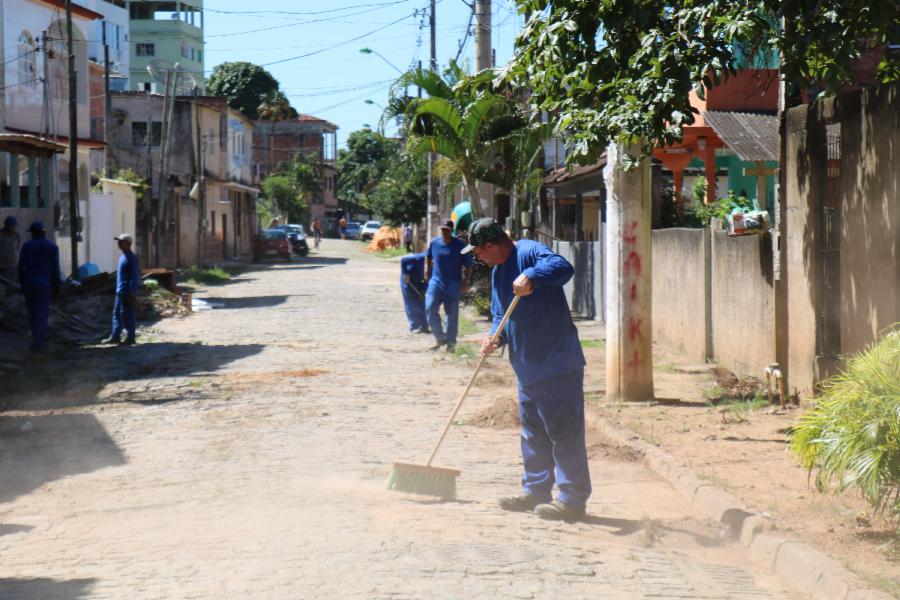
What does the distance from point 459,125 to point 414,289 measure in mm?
4953

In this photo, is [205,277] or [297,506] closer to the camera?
[297,506]

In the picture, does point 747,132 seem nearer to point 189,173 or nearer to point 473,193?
point 473,193

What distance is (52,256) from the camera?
17.4 m

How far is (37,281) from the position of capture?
1708 cm

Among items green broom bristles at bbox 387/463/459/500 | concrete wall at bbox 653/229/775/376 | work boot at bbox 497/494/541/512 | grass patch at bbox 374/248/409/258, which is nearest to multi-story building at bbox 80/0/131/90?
grass patch at bbox 374/248/409/258

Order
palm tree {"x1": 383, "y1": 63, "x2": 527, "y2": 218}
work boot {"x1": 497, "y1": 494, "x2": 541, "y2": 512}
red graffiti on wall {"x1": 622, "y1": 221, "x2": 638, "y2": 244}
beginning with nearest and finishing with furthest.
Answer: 1. work boot {"x1": 497, "y1": 494, "x2": 541, "y2": 512}
2. red graffiti on wall {"x1": 622, "y1": 221, "x2": 638, "y2": 244}
3. palm tree {"x1": 383, "y1": 63, "x2": 527, "y2": 218}

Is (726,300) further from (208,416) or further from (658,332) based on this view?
(208,416)

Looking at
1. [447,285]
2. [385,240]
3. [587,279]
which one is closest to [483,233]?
[447,285]

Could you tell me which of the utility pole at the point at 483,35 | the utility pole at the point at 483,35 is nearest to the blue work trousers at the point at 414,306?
the utility pole at the point at 483,35

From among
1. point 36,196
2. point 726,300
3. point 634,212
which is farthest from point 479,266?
point 634,212

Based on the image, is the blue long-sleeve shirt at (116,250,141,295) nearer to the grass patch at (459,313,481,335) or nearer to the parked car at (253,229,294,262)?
the grass patch at (459,313,481,335)

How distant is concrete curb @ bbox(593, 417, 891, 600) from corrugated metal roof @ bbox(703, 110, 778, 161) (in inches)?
363

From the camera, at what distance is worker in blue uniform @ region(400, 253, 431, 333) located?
61.9 feet

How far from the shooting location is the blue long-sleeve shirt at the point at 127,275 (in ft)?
58.4
